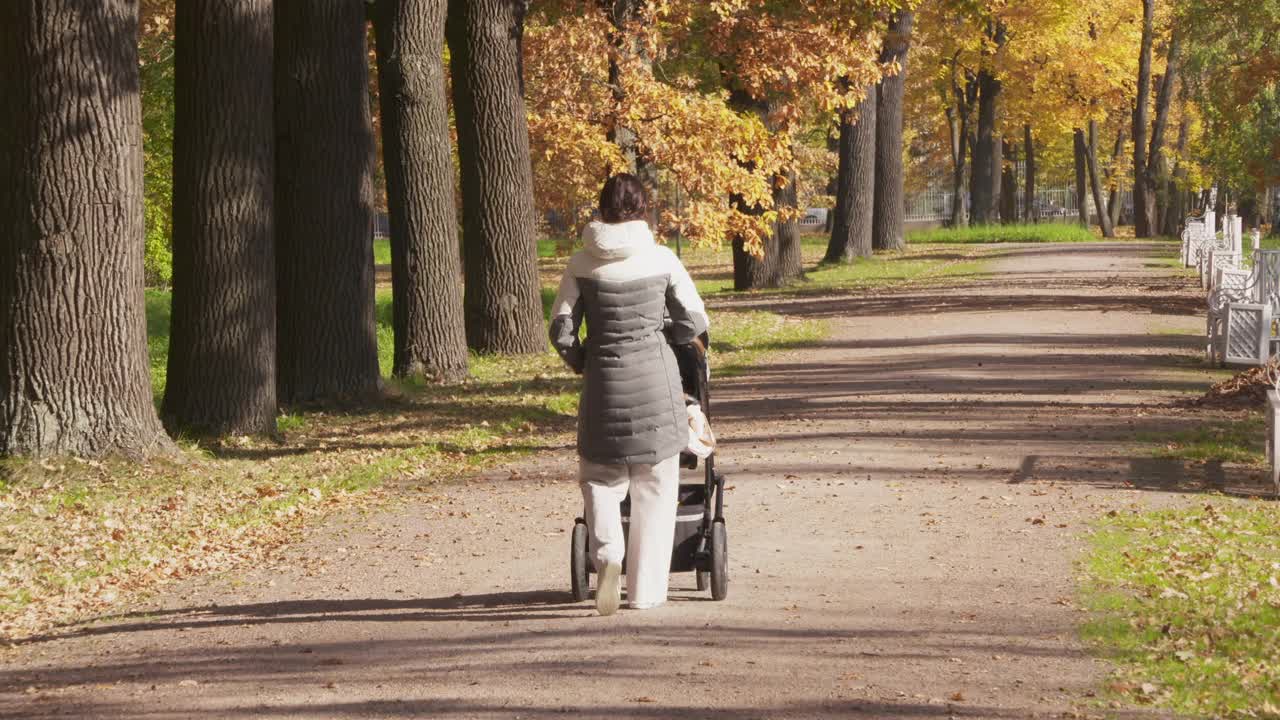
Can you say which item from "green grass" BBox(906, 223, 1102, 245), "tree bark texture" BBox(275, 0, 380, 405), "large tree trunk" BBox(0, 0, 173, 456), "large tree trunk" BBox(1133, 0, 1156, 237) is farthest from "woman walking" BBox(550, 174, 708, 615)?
"green grass" BBox(906, 223, 1102, 245)

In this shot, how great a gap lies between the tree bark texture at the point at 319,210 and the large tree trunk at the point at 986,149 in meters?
37.2

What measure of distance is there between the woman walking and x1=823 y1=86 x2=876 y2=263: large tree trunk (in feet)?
97.8

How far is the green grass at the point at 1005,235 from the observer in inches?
2021

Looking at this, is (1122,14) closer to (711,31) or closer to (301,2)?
(711,31)

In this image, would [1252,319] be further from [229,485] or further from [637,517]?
[637,517]

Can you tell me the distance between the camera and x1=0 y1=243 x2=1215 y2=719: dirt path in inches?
242

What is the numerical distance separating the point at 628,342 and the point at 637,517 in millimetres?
752

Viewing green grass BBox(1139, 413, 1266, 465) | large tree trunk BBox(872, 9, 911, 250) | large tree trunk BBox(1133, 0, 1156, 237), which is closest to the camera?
green grass BBox(1139, 413, 1266, 465)

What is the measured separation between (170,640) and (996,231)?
47.3 meters

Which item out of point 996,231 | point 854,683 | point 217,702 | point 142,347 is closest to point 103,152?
point 142,347

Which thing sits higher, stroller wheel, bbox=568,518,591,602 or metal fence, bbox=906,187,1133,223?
metal fence, bbox=906,187,1133,223

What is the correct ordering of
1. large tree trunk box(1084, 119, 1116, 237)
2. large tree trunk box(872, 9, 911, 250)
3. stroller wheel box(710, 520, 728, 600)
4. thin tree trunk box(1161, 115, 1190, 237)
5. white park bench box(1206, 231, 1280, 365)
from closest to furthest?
stroller wheel box(710, 520, 728, 600)
white park bench box(1206, 231, 1280, 365)
large tree trunk box(872, 9, 911, 250)
thin tree trunk box(1161, 115, 1190, 237)
large tree trunk box(1084, 119, 1116, 237)

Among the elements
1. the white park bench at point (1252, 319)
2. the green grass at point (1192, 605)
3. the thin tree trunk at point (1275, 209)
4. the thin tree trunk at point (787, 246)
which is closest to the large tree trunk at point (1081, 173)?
the thin tree trunk at point (1275, 209)

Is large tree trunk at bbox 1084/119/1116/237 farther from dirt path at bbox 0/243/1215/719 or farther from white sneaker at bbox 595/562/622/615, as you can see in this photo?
white sneaker at bbox 595/562/622/615
